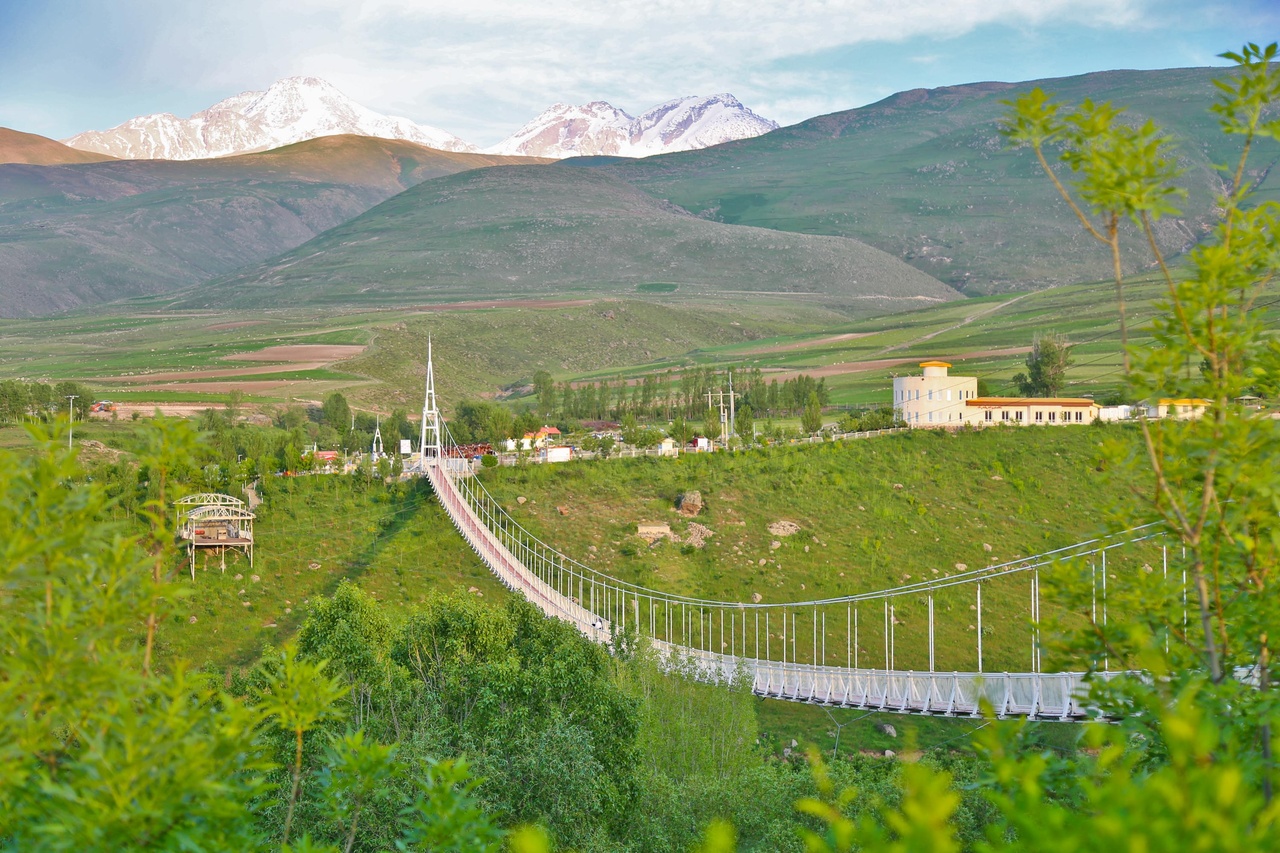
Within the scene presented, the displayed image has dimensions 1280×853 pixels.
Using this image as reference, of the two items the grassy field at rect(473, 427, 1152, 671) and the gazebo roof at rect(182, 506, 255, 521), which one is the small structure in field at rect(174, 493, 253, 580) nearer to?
the gazebo roof at rect(182, 506, 255, 521)

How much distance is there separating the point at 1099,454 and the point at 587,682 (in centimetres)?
2361

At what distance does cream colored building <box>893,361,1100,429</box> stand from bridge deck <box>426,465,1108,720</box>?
35.7 m

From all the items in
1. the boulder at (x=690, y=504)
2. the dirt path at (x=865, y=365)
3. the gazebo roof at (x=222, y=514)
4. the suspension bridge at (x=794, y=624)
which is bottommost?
the suspension bridge at (x=794, y=624)

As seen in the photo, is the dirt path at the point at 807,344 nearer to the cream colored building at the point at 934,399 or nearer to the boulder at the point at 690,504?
the cream colored building at the point at 934,399

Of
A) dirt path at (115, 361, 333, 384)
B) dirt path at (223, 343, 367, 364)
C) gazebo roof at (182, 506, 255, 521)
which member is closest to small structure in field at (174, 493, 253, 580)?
gazebo roof at (182, 506, 255, 521)

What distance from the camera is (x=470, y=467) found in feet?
220

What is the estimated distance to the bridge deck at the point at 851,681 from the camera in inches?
1325

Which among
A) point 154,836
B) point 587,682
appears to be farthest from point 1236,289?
point 587,682

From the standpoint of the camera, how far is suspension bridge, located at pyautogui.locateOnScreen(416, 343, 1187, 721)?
127ft

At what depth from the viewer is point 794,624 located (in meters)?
49.9

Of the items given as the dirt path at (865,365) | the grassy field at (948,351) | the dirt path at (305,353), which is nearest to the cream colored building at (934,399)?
the grassy field at (948,351)

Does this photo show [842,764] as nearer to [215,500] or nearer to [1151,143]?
[1151,143]

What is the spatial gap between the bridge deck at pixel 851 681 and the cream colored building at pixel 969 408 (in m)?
35.7

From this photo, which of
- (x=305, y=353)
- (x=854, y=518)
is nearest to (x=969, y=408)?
(x=854, y=518)
